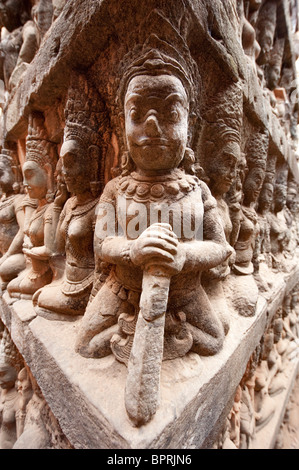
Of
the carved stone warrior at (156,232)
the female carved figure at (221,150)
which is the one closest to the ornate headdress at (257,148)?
the female carved figure at (221,150)

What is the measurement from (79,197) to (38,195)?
2.13ft

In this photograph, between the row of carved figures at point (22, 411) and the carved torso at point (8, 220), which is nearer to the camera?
the row of carved figures at point (22, 411)

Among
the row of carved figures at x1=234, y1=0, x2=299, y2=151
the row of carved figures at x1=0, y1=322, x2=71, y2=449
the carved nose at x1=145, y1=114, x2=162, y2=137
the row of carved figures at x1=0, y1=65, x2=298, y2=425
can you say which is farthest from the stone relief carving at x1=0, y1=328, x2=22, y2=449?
the row of carved figures at x1=234, y1=0, x2=299, y2=151

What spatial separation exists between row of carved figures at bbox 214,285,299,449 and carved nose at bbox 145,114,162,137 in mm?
2020

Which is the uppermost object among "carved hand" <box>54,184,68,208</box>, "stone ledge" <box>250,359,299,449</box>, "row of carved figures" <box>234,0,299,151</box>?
"row of carved figures" <box>234,0,299,151</box>

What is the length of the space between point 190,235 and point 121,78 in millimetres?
991

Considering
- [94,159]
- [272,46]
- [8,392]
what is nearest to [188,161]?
[94,159]

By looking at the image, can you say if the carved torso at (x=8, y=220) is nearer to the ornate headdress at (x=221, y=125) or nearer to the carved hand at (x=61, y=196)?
the carved hand at (x=61, y=196)

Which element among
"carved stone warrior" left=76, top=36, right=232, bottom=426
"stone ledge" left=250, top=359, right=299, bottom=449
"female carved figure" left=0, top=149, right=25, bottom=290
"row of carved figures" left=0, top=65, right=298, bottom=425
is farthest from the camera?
"female carved figure" left=0, top=149, right=25, bottom=290

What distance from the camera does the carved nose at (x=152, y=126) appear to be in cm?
109

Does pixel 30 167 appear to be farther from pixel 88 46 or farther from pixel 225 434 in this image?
pixel 225 434

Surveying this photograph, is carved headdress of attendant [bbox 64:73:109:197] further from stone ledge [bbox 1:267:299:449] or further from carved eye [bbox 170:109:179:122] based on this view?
stone ledge [bbox 1:267:299:449]

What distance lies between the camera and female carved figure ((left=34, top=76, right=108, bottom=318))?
4.92 ft

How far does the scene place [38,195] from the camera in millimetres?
2062
